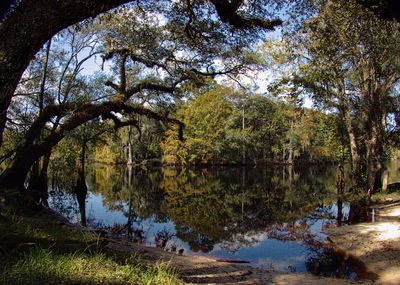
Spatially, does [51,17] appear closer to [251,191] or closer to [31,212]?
[31,212]

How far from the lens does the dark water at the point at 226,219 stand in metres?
11.1

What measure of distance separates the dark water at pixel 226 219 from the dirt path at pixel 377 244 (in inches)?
24.2

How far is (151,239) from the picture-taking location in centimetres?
1346

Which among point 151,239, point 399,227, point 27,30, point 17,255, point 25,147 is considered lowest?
point 151,239

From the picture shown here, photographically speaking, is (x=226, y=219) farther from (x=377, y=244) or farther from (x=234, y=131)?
(x=234, y=131)

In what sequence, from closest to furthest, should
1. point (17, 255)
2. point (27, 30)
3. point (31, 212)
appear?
1. point (27, 30)
2. point (17, 255)
3. point (31, 212)

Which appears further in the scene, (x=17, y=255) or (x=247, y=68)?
(x=247, y=68)

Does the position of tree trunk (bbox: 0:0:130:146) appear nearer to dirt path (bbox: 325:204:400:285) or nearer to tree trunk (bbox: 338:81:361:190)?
dirt path (bbox: 325:204:400:285)

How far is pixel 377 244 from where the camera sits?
1047cm

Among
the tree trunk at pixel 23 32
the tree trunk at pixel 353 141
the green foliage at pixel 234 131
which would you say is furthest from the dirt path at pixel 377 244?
the green foliage at pixel 234 131

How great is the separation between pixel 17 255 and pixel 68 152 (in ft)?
72.7

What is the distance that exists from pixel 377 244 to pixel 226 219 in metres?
7.83

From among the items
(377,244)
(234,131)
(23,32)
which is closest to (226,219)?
(377,244)

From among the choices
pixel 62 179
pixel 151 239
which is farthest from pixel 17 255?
pixel 62 179
